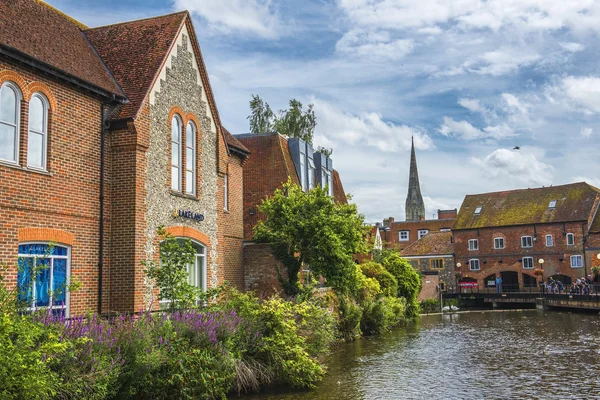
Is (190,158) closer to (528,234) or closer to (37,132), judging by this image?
(37,132)

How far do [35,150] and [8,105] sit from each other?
4.08ft

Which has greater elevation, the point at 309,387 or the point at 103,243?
the point at 103,243

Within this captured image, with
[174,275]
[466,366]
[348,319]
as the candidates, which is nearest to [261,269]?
[348,319]

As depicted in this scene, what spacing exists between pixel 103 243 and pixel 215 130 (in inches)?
258

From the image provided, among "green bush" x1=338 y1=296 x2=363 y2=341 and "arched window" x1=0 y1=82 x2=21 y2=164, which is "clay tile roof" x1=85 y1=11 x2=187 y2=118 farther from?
"green bush" x1=338 y1=296 x2=363 y2=341

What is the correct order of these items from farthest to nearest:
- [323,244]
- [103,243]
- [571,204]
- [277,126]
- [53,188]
Answer: 1. [571,204]
2. [277,126]
3. [323,244]
4. [103,243]
5. [53,188]

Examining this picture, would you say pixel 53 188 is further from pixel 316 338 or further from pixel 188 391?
pixel 316 338

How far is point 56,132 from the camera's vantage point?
14.5 meters

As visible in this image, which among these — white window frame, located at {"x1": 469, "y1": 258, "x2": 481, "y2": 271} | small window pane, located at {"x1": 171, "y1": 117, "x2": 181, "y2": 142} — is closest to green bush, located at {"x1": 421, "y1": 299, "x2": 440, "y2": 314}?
white window frame, located at {"x1": 469, "y1": 258, "x2": 481, "y2": 271}

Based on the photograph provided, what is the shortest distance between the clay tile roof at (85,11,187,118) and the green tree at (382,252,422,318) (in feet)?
74.7

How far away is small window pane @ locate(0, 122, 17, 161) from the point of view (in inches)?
516

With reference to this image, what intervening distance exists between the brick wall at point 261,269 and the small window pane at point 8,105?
1215 cm

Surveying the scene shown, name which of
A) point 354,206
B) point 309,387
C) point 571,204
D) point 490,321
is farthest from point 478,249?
point 309,387

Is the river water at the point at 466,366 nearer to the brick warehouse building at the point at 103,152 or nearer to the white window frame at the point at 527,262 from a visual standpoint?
the brick warehouse building at the point at 103,152
